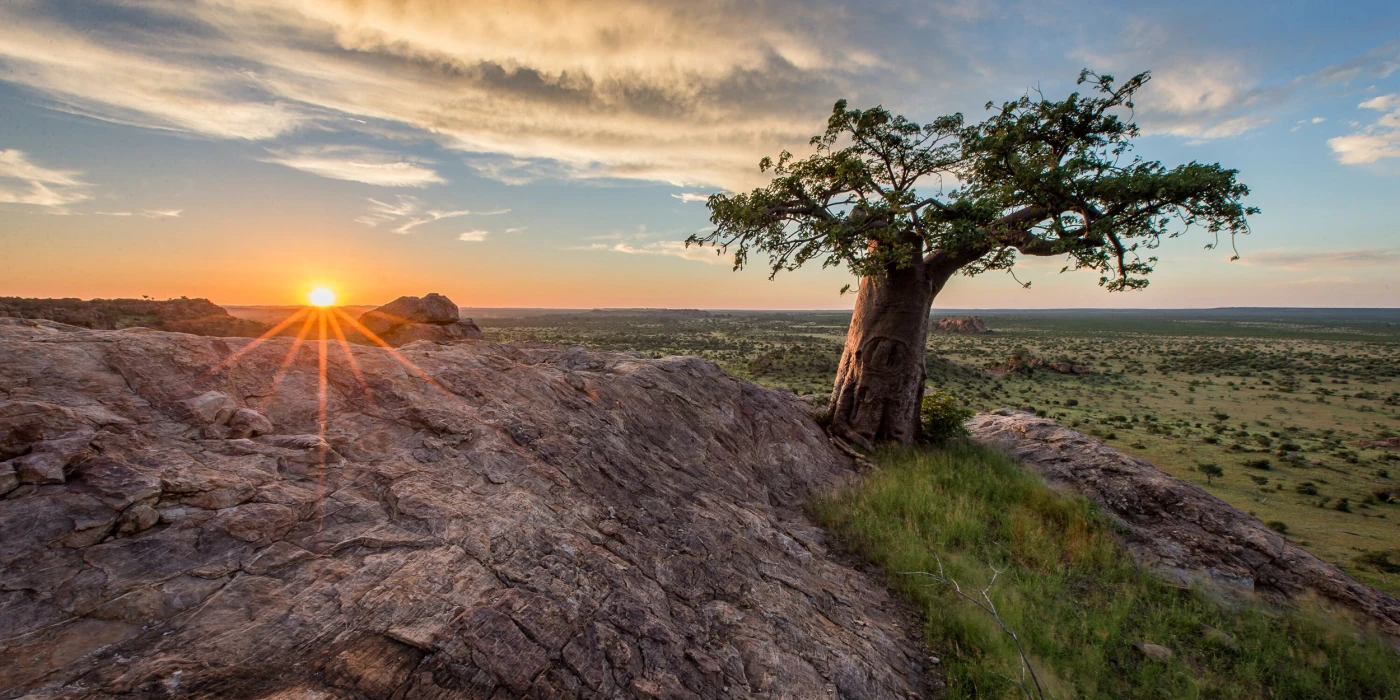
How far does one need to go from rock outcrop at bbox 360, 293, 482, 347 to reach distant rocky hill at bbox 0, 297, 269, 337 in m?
2.28

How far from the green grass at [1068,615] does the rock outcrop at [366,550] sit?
615 mm

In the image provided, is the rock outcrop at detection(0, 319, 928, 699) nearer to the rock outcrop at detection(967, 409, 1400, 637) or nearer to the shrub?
the rock outcrop at detection(967, 409, 1400, 637)

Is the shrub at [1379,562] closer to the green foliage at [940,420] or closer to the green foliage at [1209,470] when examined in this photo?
the green foliage at [1209,470]

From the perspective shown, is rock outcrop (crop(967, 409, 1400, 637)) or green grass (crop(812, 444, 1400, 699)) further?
rock outcrop (crop(967, 409, 1400, 637))

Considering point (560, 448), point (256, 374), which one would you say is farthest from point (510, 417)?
point (256, 374)

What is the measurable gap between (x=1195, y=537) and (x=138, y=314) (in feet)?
65.7

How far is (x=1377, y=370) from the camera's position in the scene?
3950cm

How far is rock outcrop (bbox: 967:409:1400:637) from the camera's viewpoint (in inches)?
257

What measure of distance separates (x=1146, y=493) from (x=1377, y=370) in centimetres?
5392

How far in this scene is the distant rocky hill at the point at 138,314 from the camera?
31.2 ft

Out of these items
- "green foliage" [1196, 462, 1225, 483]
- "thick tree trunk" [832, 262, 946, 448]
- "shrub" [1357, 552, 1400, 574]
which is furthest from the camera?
"green foliage" [1196, 462, 1225, 483]

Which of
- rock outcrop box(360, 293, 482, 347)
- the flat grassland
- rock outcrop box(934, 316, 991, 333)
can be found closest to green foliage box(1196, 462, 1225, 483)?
the flat grassland

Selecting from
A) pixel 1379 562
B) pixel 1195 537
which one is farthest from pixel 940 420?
pixel 1379 562

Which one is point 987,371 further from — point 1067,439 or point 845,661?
point 845,661
